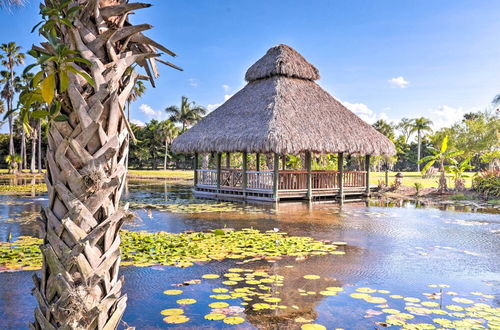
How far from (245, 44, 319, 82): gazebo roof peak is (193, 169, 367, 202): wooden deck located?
13.9 feet

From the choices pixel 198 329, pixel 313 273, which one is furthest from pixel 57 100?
pixel 313 273

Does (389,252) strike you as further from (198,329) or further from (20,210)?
(20,210)

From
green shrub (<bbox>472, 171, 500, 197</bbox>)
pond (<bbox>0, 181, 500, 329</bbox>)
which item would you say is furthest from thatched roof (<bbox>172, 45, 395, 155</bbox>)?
pond (<bbox>0, 181, 500, 329</bbox>)

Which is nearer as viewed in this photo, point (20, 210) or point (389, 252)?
point (389, 252)

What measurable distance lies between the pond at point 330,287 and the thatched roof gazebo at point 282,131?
5811 mm

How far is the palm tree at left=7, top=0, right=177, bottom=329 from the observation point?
1.56 metres

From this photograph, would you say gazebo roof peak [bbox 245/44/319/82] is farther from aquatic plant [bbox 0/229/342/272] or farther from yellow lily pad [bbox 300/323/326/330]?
yellow lily pad [bbox 300/323/326/330]

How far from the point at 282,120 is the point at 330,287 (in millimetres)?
9869

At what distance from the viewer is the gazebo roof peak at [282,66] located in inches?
645

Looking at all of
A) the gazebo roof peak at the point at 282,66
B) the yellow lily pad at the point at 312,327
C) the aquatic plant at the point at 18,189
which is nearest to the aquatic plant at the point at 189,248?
the yellow lily pad at the point at 312,327

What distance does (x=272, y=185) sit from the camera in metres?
14.4

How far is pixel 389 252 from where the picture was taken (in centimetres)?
642

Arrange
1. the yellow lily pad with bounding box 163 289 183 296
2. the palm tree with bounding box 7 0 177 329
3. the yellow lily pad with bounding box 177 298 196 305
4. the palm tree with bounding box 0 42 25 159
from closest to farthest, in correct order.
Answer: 1. the palm tree with bounding box 7 0 177 329
2. the yellow lily pad with bounding box 177 298 196 305
3. the yellow lily pad with bounding box 163 289 183 296
4. the palm tree with bounding box 0 42 25 159

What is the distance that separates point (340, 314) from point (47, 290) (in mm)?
2737
